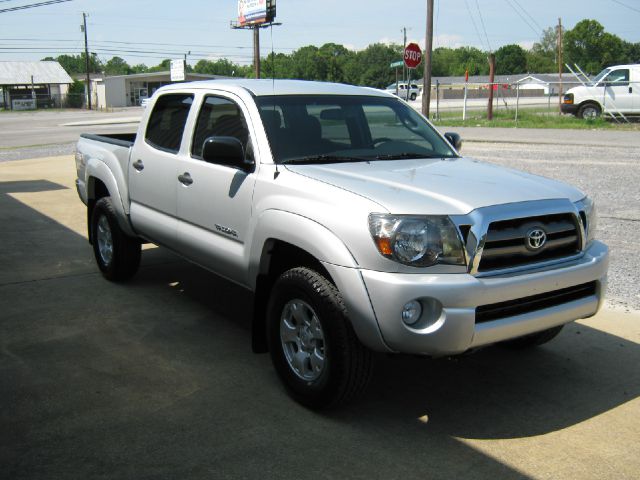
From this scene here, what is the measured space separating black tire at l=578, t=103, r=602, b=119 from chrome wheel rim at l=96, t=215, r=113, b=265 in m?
24.7

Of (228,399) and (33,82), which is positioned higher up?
(33,82)

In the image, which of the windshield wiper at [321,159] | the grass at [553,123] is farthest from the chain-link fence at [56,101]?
the windshield wiper at [321,159]

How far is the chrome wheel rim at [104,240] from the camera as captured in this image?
6.65 m

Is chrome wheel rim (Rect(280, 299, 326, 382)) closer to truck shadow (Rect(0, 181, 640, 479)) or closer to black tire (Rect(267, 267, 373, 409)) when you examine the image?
black tire (Rect(267, 267, 373, 409))

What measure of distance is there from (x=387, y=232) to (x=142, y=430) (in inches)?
65.6

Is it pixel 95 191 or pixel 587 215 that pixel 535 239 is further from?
pixel 95 191

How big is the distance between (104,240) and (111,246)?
22cm

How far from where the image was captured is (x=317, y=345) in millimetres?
4031

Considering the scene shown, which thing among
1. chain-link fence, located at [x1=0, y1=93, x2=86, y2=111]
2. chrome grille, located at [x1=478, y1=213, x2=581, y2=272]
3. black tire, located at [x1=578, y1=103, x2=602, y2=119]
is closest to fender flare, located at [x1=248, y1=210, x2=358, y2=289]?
chrome grille, located at [x1=478, y1=213, x2=581, y2=272]

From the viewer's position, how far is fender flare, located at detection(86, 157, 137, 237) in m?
6.24

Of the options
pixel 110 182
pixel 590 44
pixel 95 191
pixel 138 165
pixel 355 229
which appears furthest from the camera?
pixel 590 44

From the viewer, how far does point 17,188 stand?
12859 mm

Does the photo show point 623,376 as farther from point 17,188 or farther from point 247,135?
point 17,188

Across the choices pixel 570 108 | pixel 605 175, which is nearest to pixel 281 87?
pixel 605 175
